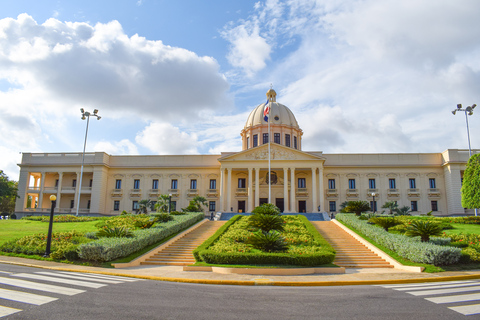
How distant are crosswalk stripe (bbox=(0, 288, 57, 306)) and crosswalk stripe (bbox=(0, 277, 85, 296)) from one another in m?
0.62

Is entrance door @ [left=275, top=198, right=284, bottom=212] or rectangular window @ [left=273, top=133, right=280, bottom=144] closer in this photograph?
entrance door @ [left=275, top=198, right=284, bottom=212]

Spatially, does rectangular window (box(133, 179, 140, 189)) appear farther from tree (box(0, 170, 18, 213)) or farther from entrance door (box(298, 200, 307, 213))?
entrance door (box(298, 200, 307, 213))

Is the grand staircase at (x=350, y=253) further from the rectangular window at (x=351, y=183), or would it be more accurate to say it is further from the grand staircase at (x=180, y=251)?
the rectangular window at (x=351, y=183)

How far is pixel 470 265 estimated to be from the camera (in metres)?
16.6

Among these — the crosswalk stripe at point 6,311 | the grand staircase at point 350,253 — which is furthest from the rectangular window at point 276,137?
the crosswalk stripe at point 6,311

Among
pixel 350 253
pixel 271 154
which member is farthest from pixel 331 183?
pixel 350 253

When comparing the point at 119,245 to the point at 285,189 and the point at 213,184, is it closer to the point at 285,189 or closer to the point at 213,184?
the point at 285,189

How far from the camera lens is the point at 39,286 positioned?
9992mm

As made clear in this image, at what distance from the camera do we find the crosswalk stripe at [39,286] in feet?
30.9

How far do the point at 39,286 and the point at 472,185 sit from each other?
36.3 metres

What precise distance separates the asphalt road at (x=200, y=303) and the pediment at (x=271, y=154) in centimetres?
3672

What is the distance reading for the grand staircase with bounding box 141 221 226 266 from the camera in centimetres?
1991

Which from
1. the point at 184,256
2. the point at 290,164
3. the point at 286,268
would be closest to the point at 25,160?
the point at 290,164

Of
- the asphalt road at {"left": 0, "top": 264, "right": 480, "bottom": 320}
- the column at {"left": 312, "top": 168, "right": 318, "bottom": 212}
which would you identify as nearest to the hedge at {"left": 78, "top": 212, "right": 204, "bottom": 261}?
the asphalt road at {"left": 0, "top": 264, "right": 480, "bottom": 320}
